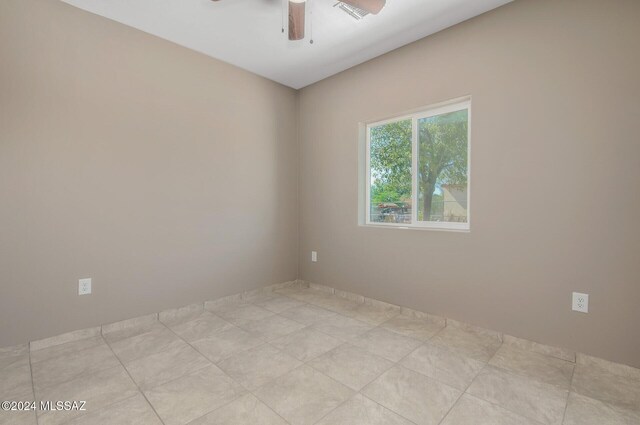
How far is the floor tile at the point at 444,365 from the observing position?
1.76 m

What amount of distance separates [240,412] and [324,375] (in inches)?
20.8

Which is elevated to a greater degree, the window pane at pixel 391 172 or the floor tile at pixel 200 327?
the window pane at pixel 391 172

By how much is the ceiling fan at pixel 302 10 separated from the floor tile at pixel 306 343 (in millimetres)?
2183

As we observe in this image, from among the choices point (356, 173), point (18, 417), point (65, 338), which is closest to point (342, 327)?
point (356, 173)

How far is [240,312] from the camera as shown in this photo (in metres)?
2.87

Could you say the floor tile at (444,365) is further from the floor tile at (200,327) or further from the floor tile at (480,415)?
the floor tile at (200,327)

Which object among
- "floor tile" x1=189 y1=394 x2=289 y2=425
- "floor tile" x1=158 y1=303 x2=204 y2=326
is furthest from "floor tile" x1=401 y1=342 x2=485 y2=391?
"floor tile" x1=158 y1=303 x2=204 y2=326

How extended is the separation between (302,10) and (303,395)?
225 cm

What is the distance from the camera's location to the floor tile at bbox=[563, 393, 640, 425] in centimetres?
142

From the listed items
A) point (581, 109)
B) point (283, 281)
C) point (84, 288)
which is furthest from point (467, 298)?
point (84, 288)

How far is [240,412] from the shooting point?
147cm

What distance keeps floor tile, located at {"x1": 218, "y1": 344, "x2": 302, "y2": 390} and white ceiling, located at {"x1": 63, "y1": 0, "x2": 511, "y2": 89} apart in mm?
2457

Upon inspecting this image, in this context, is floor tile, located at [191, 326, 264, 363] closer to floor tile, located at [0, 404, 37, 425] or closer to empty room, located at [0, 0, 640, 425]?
empty room, located at [0, 0, 640, 425]

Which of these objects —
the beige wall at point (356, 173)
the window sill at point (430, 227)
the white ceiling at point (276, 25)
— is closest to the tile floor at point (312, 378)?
the beige wall at point (356, 173)
